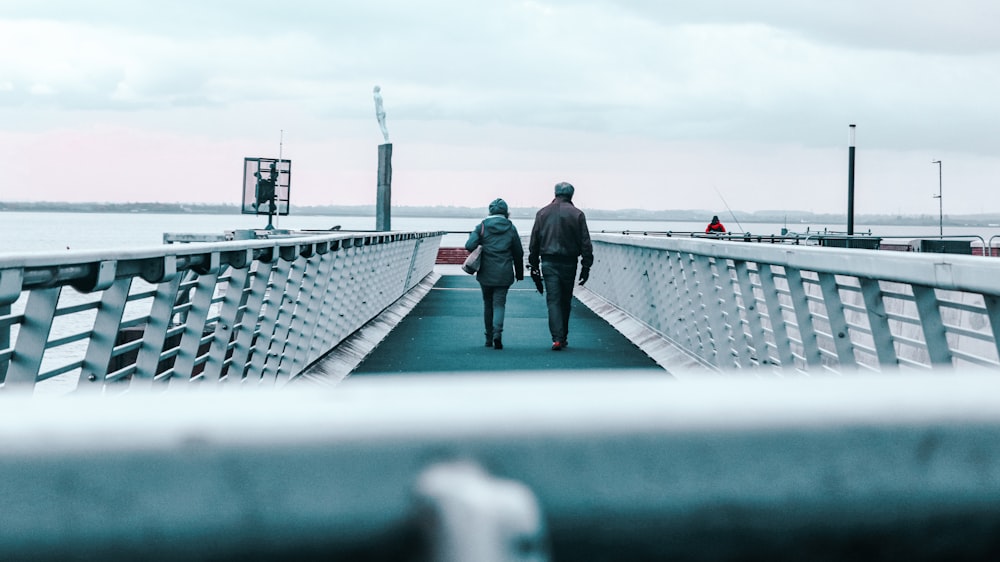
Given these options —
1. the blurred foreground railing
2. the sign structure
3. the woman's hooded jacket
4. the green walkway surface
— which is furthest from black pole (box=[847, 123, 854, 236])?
the blurred foreground railing

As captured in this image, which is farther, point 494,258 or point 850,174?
point 850,174

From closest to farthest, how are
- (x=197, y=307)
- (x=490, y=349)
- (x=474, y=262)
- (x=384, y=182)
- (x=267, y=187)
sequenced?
(x=197, y=307)
(x=490, y=349)
(x=474, y=262)
(x=384, y=182)
(x=267, y=187)

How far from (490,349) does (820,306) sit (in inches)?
211

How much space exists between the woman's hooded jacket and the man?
1.70 ft

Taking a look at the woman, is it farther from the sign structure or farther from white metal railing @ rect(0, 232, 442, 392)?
the sign structure

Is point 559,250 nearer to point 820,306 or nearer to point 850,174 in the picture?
point 820,306

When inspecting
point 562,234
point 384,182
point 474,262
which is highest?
point 384,182

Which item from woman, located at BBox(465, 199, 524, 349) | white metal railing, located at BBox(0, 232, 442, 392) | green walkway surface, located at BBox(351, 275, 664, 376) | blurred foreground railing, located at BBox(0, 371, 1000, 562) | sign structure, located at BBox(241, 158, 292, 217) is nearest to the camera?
blurred foreground railing, located at BBox(0, 371, 1000, 562)

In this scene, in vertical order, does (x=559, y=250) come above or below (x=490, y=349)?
above

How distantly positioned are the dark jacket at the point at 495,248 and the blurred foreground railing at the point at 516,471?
13.5m

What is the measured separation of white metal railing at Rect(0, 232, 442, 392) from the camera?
452cm

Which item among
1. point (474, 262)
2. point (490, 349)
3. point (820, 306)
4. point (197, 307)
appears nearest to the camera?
point (197, 307)

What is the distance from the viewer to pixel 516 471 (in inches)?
25.5

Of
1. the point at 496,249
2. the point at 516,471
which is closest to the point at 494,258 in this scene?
the point at 496,249
